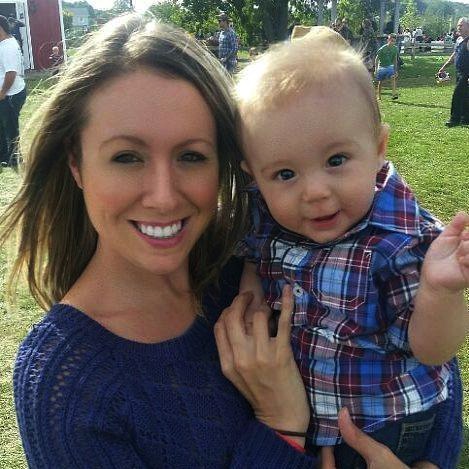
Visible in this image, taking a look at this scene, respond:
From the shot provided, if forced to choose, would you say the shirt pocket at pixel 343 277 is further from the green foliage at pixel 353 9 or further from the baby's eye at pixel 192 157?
the green foliage at pixel 353 9

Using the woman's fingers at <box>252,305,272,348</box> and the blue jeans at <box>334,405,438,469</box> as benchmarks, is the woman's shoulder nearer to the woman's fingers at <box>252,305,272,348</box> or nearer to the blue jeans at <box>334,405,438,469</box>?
the woman's fingers at <box>252,305,272,348</box>

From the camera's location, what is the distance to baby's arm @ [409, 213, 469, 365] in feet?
Result: 4.55

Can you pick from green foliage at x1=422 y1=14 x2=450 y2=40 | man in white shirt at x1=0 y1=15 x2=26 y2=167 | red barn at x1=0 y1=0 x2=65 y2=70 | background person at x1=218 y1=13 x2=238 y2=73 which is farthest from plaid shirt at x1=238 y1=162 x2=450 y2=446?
green foliage at x1=422 y1=14 x2=450 y2=40

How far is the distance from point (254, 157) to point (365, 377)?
0.68 meters

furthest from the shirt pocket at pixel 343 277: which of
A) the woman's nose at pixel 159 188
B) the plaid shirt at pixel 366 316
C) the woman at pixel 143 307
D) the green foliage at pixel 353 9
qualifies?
the green foliage at pixel 353 9

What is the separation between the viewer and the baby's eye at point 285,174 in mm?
1686

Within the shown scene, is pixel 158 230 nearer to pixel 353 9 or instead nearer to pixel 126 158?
pixel 126 158

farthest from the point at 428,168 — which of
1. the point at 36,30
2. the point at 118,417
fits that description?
the point at 36,30

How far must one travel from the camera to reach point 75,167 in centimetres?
171

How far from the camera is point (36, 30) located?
105 feet

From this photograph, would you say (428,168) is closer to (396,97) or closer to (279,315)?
(279,315)

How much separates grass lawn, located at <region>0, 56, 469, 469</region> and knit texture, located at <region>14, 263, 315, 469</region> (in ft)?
2.90

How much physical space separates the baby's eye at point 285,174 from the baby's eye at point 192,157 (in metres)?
0.23

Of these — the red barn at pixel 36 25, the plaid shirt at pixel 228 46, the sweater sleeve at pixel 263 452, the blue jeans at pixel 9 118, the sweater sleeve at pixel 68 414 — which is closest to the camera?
the sweater sleeve at pixel 68 414
